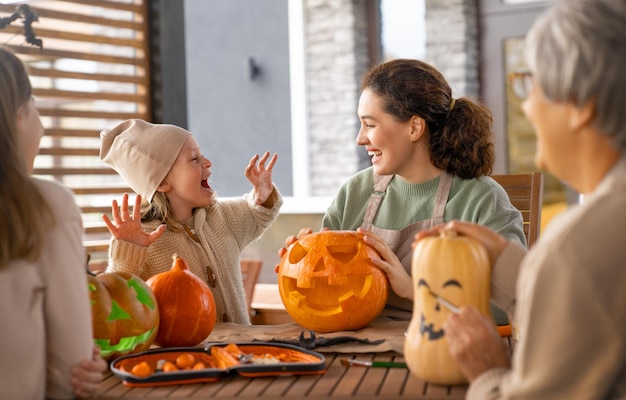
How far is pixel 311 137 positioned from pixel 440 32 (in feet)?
4.96

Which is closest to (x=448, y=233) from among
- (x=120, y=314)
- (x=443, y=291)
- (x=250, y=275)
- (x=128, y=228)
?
(x=443, y=291)

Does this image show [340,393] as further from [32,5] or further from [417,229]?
[32,5]

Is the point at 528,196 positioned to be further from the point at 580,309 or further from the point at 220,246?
the point at 580,309

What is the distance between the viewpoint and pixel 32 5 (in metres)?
3.89

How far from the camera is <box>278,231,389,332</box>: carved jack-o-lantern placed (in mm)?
1939

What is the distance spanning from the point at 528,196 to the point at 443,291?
128 centimetres

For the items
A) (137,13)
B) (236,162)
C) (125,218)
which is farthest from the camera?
(236,162)

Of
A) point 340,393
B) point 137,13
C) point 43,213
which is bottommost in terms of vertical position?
point 340,393

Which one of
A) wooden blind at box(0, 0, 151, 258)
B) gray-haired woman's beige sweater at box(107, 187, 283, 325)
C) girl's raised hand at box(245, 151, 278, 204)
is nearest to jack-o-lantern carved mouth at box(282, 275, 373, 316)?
gray-haired woman's beige sweater at box(107, 187, 283, 325)

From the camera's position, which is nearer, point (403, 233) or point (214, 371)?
point (214, 371)

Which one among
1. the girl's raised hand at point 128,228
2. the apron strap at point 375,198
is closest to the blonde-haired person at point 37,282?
the girl's raised hand at point 128,228

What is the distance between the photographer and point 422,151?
244 cm

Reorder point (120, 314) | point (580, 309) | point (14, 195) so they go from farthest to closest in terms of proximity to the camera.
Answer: point (120, 314)
point (14, 195)
point (580, 309)

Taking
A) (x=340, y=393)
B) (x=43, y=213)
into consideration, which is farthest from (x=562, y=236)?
(x=43, y=213)
